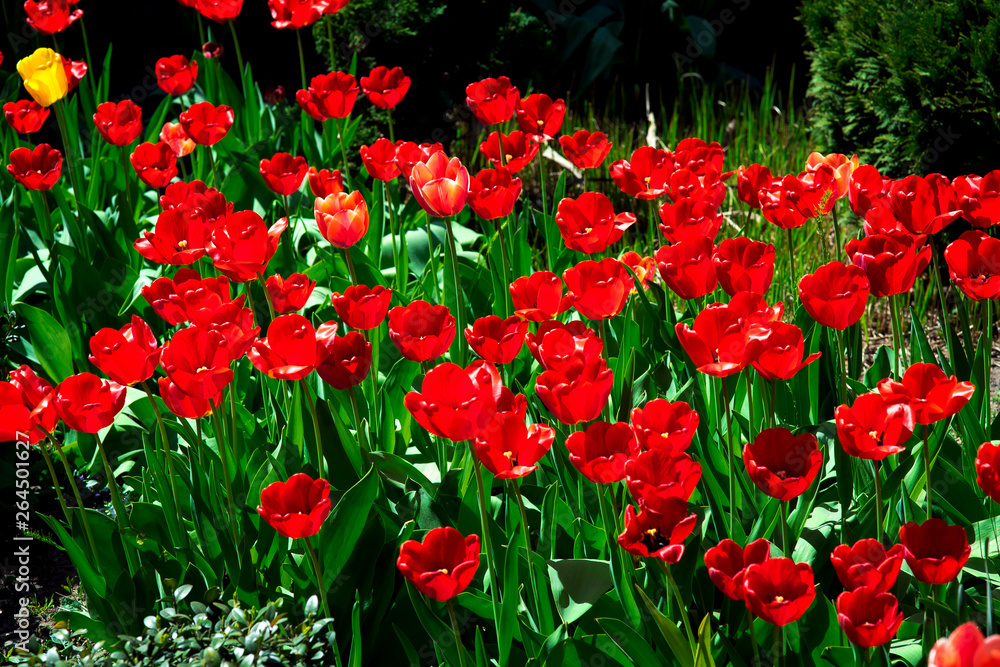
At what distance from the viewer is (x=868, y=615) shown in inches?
38.7

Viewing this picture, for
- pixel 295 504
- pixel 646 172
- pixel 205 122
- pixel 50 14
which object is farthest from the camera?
pixel 50 14

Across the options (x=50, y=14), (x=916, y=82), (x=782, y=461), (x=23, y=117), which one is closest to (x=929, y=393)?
(x=782, y=461)

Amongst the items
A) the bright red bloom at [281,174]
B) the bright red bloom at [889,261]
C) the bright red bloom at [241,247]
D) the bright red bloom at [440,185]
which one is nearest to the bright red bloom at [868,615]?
the bright red bloom at [889,261]

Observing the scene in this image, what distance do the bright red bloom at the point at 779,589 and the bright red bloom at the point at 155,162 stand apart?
1949mm

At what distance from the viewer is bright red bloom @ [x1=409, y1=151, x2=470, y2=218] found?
1687 millimetres

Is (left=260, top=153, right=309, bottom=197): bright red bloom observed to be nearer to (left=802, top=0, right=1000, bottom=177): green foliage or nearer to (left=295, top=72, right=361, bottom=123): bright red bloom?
(left=295, top=72, right=361, bottom=123): bright red bloom

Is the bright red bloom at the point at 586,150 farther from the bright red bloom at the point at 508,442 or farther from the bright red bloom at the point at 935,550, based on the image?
the bright red bloom at the point at 935,550

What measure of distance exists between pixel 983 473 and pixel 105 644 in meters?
1.39

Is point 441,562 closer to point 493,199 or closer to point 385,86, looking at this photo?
point 493,199

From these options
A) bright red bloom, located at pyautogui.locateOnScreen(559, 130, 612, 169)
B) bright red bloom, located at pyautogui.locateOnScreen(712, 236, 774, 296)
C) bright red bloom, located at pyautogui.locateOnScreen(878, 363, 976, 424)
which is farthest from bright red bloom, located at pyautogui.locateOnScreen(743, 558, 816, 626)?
bright red bloom, located at pyautogui.locateOnScreen(559, 130, 612, 169)

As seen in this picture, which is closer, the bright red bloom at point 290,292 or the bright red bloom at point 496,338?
the bright red bloom at point 496,338

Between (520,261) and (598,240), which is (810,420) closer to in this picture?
(598,240)

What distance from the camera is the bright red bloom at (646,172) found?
2.01 meters

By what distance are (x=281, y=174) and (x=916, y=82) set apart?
2.19m
